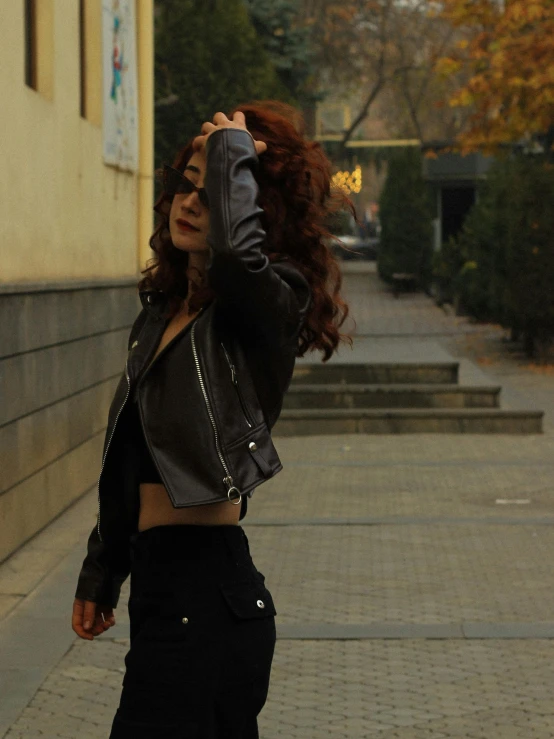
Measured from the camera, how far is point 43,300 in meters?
8.81

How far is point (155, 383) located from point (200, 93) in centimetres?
2232

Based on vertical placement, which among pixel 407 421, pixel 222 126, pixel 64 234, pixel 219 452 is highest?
pixel 222 126

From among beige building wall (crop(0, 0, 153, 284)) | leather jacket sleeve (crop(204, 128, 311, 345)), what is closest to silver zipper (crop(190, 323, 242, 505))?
leather jacket sleeve (crop(204, 128, 311, 345))

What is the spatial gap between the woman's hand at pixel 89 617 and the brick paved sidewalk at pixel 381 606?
1852 millimetres

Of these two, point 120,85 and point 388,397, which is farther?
point 388,397

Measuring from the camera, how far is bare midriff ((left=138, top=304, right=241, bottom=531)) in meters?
2.76

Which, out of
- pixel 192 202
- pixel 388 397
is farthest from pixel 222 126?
pixel 388 397

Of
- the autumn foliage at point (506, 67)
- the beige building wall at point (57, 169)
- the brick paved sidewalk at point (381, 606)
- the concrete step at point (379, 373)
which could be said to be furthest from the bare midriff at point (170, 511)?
the autumn foliage at point (506, 67)

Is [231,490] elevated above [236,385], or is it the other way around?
[236,385]

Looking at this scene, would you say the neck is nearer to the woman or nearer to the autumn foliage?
the woman

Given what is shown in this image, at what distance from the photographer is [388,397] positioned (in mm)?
14594

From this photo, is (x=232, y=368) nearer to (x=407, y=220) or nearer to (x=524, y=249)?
(x=524, y=249)

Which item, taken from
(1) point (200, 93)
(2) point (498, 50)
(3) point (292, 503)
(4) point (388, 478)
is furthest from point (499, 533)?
(1) point (200, 93)

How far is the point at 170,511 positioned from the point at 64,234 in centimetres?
739
